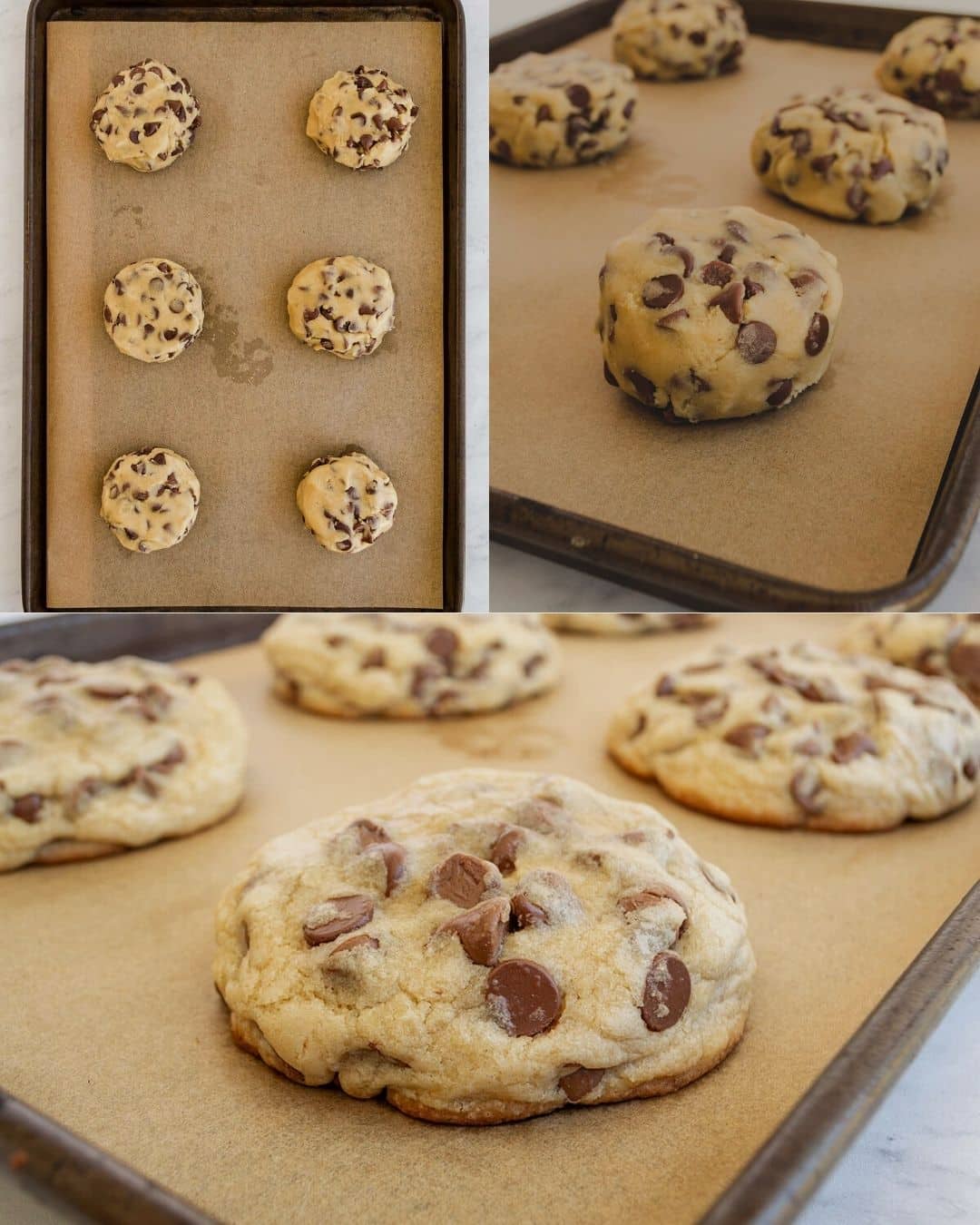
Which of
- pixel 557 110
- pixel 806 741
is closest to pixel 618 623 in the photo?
pixel 806 741

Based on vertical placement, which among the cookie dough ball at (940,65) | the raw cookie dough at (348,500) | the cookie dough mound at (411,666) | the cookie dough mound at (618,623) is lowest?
the cookie dough mound at (411,666)

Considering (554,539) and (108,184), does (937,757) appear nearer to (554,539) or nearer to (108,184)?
(554,539)

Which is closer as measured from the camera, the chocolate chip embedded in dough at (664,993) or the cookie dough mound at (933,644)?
the chocolate chip embedded in dough at (664,993)

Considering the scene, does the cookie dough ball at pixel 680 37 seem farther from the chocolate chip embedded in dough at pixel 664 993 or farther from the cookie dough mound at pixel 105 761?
the chocolate chip embedded in dough at pixel 664 993

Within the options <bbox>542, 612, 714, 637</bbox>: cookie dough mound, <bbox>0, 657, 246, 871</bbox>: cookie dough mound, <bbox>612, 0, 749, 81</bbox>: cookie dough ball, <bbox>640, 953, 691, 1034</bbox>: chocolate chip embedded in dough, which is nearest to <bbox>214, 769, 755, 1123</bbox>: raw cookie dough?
<bbox>640, 953, 691, 1034</bbox>: chocolate chip embedded in dough

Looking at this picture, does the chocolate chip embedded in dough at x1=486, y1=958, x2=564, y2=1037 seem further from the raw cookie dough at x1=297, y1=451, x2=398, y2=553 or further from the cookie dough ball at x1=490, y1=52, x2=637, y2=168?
the cookie dough ball at x1=490, y1=52, x2=637, y2=168

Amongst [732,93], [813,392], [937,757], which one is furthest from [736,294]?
[937,757]

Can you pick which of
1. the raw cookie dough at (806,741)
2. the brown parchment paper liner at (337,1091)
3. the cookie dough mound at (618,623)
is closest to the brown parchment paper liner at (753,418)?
the raw cookie dough at (806,741)
